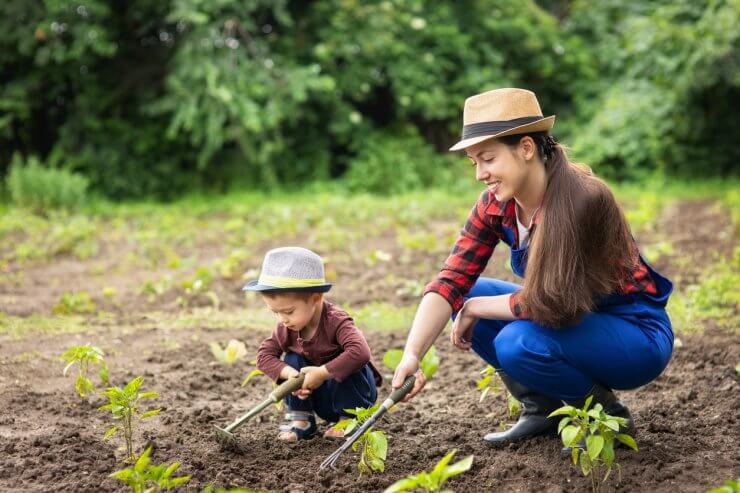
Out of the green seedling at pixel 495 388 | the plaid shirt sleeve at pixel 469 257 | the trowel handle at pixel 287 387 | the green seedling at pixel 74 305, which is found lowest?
the green seedling at pixel 74 305

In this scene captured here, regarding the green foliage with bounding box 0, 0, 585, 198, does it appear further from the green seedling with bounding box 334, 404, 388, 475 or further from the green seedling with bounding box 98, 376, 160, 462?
the green seedling with bounding box 334, 404, 388, 475

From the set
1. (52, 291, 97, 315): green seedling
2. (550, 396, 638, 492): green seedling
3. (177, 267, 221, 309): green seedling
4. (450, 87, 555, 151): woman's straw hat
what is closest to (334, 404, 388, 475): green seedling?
(550, 396, 638, 492): green seedling

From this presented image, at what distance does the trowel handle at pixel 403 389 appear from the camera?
Answer: 9.40 feet

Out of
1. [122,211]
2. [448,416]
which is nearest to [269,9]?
[122,211]

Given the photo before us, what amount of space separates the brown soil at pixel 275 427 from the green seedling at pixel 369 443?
54 millimetres

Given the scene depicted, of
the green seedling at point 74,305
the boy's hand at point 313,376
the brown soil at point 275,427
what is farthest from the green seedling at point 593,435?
the green seedling at point 74,305

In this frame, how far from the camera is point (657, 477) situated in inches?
109

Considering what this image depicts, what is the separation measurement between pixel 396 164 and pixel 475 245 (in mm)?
8795

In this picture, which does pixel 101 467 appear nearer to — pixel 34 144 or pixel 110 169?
pixel 110 169

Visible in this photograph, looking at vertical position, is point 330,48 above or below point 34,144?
above

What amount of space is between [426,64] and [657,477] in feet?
32.5

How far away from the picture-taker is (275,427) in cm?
358

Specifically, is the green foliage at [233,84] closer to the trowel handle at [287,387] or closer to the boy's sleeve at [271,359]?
the boy's sleeve at [271,359]

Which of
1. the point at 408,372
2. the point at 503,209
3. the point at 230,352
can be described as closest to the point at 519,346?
the point at 408,372
